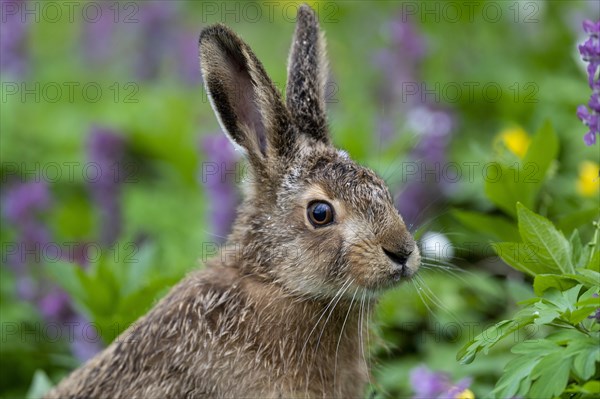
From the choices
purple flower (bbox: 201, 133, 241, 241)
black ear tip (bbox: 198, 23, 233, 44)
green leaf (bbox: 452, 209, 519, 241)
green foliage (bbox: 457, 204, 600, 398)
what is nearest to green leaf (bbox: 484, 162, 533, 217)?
green leaf (bbox: 452, 209, 519, 241)

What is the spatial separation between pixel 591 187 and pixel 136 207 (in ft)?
12.5

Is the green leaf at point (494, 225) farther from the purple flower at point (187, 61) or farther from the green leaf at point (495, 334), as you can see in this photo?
the purple flower at point (187, 61)

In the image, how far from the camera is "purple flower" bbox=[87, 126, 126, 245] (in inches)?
304

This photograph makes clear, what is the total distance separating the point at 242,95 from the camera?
486 centimetres

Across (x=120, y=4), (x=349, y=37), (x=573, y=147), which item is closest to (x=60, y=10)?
(x=120, y=4)

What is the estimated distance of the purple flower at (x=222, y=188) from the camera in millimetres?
6691

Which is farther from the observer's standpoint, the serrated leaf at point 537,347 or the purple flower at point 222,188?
the purple flower at point 222,188

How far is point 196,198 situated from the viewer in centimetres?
840

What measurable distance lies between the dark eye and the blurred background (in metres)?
0.70

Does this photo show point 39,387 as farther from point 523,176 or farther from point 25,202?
point 523,176

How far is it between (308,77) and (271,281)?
108 centimetres

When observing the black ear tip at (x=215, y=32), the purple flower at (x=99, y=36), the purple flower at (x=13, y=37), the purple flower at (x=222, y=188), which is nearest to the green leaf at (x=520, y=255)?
the black ear tip at (x=215, y=32)

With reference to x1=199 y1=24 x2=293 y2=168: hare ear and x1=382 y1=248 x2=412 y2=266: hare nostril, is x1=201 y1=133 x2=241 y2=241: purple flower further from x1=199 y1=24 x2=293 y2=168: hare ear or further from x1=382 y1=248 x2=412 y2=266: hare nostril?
x1=382 y1=248 x2=412 y2=266: hare nostril

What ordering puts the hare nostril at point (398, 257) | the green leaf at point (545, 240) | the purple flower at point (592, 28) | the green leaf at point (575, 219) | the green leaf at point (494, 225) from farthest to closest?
the green leaf at point (494, 225)
the green leaf at point (575, 219)
the hare nostril at point (398, 257)
the green leaf at point (545, 240)
the purple flower at point (592, 28)
